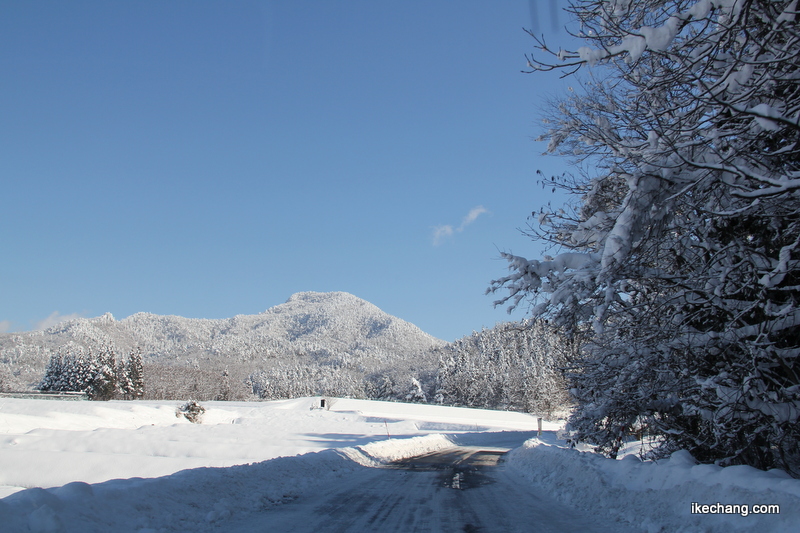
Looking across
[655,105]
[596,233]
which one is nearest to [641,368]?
[596,233]

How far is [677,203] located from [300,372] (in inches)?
5650

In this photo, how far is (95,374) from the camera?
70.9m

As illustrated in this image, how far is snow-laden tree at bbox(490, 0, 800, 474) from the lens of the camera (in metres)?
4.20

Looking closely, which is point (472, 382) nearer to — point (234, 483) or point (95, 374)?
point (95, 374)

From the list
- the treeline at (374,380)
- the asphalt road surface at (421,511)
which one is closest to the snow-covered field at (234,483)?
the asphalt road surface at (421,511)

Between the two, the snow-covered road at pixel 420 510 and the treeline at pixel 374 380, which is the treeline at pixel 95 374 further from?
the snow-covered road at pixel 420 510

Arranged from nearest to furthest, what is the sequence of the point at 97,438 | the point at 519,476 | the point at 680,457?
the point at 680,457, the point at 519,476, the point at 97,438

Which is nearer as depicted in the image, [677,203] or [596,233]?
[677,203]

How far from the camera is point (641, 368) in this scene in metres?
8.04

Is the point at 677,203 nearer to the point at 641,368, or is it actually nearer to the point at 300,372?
the point at 641,368

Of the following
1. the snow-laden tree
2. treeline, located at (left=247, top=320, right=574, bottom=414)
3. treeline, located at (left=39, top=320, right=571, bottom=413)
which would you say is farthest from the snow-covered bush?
the snow-laden tree

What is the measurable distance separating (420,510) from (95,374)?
79.4 metres

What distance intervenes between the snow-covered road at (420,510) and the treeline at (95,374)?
236 ft

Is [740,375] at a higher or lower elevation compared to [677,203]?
lower
